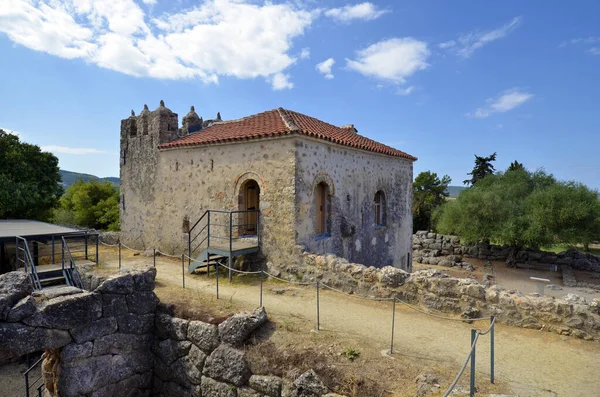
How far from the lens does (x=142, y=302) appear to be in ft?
26.8

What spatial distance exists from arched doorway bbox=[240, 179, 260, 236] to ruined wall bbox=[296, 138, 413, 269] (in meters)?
2.01

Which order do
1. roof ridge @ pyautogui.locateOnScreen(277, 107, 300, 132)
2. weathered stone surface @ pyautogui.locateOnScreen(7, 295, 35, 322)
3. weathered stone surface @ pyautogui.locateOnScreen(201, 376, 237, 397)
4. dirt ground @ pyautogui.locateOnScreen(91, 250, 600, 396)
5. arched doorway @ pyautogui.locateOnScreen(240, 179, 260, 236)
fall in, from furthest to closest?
arched doorway @ pyautogui.locateOnScreen(240, 179, 260, 236) → roof ridge @ pyautogui.locateOnScreen(277, 107, 300, 132) → weathered stone surface @ pyautogui.locateOnScreen(201, 376, 237, 397) → weathered stone surface @ pyautogui.locateOnScreen(7, 295, 35, 322) → dirt ground @ pyautogui.locateOnScreen(91, 250, 600, 396)

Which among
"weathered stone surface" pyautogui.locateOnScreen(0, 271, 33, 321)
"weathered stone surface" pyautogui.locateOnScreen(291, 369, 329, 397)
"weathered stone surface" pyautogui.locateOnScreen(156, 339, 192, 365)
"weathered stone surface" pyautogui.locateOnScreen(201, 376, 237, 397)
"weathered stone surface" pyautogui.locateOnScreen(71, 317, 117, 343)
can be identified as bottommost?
"weathered stone surface" pyautogui.locateOnScreen(201, 376, 237, 397)

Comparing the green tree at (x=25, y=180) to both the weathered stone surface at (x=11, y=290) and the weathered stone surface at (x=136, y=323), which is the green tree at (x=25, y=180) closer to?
the weathered stone surface at (x=11, y=290)

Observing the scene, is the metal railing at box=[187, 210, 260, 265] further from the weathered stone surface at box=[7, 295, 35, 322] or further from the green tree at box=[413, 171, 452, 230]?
the green tree at box=[413, 171, 452, 230]

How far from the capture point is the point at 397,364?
5.84m

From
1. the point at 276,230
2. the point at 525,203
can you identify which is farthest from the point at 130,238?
the point at 525,203

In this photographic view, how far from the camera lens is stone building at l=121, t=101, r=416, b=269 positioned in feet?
36.0

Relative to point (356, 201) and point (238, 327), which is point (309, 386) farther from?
point (356, 201)

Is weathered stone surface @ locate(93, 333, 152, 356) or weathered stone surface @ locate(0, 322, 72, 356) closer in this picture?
weathered stone surface @ locate(0, 322, 72, 356)

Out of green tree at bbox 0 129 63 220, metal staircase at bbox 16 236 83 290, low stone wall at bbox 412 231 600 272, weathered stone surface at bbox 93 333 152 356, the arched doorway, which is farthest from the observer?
low stone wall at bbox 412 231 600 272

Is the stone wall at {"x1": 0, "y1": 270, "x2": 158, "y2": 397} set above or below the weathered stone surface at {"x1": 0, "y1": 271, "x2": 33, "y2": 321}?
below

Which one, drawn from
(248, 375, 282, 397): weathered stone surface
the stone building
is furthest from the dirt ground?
the stone building

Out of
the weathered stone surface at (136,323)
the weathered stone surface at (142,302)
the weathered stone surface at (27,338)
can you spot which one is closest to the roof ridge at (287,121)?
the weathered stone surface at (142,302)
